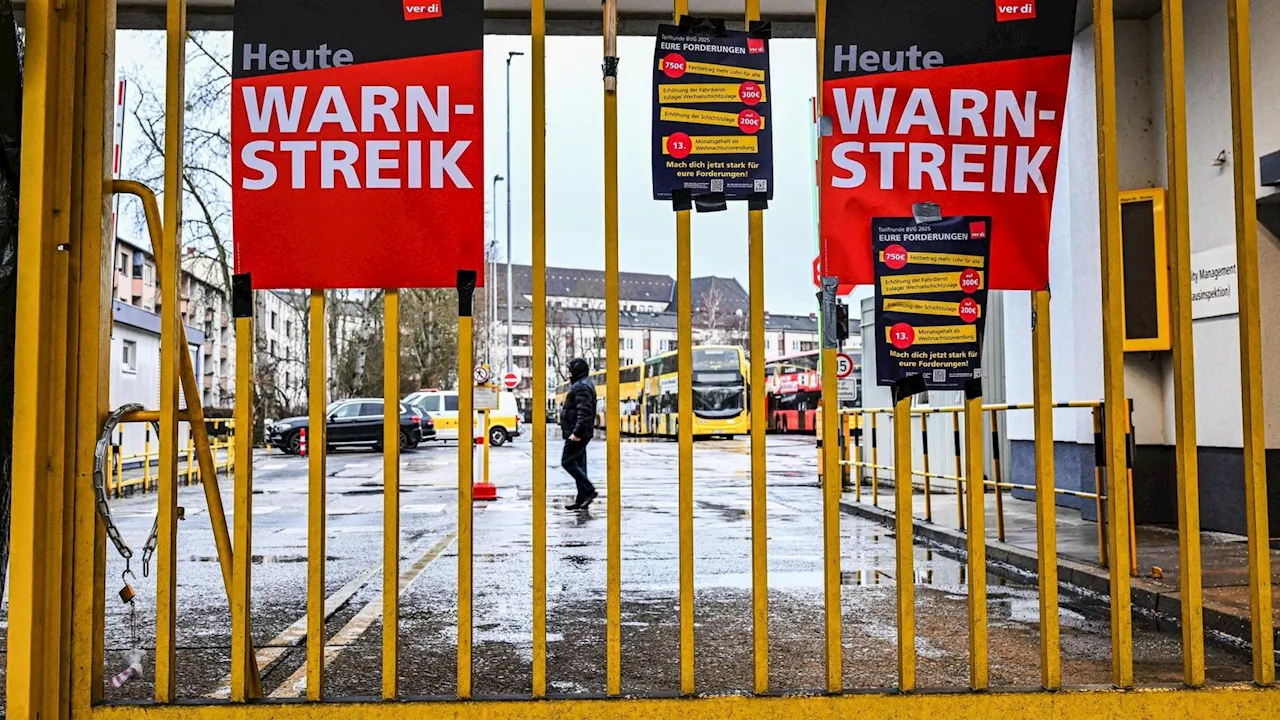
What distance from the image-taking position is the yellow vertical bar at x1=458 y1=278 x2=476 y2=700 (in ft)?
11.5

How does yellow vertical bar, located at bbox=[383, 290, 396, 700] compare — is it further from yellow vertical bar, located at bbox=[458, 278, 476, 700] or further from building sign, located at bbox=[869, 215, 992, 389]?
building sign, located at bbox=[869, 215, 992, 389]

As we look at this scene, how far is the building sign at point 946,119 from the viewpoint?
385 cm

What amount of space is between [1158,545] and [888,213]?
697 centimetres

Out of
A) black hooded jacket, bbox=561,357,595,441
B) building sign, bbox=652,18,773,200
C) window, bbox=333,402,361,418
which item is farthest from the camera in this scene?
window, bbox=333,402,361,418

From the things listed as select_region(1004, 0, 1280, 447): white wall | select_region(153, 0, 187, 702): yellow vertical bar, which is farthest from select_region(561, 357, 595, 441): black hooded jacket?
select_region(153, 0, 187, 702): yellow vertical bar

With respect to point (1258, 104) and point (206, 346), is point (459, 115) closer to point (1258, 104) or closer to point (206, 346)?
point (1258, 104)

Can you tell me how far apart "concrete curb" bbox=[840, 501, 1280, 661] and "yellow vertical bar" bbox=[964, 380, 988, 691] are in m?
0.38

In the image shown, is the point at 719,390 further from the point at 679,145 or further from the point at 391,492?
the point at 391,492

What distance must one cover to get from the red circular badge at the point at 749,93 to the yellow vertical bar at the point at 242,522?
5.67ft

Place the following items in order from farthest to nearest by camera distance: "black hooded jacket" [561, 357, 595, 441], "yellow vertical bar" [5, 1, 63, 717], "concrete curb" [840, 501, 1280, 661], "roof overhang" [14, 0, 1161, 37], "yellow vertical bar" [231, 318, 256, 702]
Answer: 1. "black hooded jacket" [561, 357, 595, 441]
2. "roof overhang" [14, 0, 1161, 37]
3. "concrete curb" [840, 501, 1280, 661]
4. "yellow vertical bar" [231, 318, 256, 702]
5. "yellow vertical bar" [5, 1, 63, 717]

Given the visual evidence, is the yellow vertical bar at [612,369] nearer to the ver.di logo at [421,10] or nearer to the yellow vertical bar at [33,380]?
the ver.di logo at [421,10]

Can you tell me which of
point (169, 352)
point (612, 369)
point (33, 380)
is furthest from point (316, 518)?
point (612, 369)

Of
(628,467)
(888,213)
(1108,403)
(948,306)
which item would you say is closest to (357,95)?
(888,213)

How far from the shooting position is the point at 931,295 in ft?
12.6
